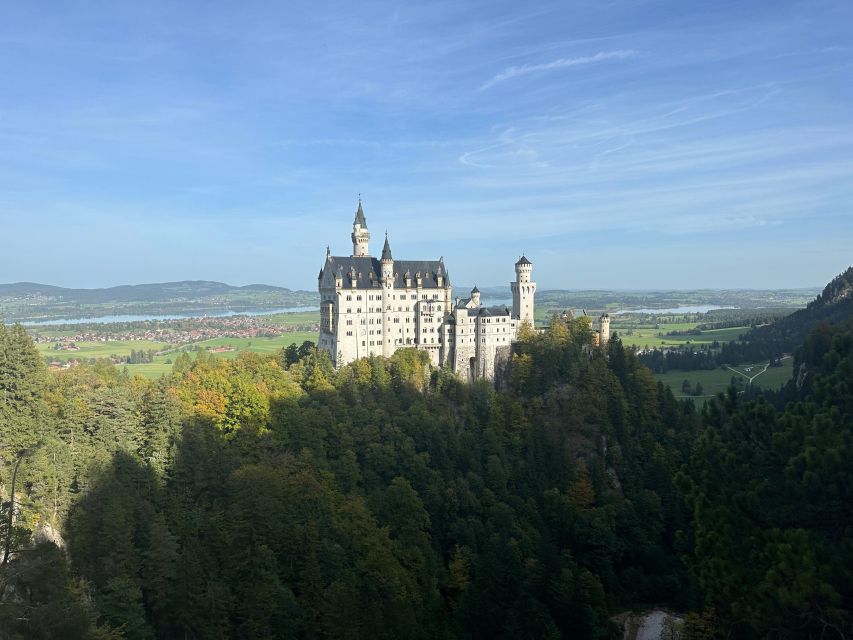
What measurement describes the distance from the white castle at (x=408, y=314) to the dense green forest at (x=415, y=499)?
14.6 feet

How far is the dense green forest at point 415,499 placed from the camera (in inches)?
1148

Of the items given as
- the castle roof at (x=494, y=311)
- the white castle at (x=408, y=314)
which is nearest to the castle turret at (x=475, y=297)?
the white castle at (x=408, y=314)

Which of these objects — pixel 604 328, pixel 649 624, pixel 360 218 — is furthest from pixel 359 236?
pixel 649 624

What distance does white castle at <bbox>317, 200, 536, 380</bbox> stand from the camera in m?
85.8

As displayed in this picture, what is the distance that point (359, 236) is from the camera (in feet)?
306

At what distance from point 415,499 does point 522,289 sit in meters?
44.0

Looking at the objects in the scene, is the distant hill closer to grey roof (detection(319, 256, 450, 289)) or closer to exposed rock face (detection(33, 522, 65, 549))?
grey roof (detection(319, 256, 450, 289))

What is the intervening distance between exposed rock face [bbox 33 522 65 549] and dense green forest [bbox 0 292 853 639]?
0.64 ft

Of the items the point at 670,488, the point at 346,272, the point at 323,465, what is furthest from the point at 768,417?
the point at 346,272

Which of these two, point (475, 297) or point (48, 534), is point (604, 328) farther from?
point (48, 534)

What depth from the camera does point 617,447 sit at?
273ft

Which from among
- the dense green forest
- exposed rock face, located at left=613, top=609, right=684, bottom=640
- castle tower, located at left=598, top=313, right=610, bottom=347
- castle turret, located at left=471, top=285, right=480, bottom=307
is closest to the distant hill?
the dense green forest

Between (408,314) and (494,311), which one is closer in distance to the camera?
(408,314)

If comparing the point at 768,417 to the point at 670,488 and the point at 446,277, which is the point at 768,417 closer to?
the point at 670,488
